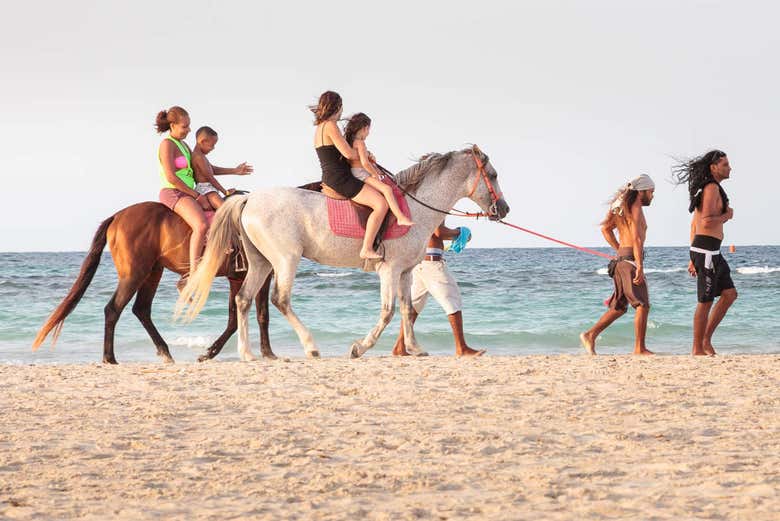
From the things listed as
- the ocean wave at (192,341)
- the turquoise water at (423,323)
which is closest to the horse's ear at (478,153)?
the turquoise water at (423,323)

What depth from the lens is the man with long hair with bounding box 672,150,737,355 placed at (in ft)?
31.0

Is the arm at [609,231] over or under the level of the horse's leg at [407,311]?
over

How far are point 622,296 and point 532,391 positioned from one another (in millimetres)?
A: 2834

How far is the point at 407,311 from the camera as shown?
374 inches

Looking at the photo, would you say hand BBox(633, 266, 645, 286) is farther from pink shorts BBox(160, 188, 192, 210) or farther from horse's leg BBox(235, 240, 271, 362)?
pink shorts BBox(160, 188, 192, 210)

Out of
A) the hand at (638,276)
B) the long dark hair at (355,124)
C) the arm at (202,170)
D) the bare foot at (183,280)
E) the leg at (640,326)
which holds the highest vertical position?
the long dark hair at (355,124)

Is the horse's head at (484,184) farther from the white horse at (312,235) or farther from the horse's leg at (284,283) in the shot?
the horse's leg at (284,283)

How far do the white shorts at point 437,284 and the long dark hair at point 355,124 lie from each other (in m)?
1.73

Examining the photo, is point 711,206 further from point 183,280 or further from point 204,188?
point 183,280

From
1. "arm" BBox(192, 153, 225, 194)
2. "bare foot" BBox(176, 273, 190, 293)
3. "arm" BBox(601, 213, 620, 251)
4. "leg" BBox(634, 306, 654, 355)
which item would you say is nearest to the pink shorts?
"arm" BBox(192, 153, 225, 194)

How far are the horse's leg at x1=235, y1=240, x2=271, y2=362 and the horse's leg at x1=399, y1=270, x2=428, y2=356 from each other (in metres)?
1.25

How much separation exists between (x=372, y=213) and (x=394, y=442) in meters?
3.47

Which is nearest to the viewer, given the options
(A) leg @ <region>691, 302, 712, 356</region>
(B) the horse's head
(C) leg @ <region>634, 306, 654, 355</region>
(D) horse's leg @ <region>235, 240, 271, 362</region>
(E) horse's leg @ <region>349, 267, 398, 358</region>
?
(E) horse's leg @ <region>349, 267, 398, 358</region>

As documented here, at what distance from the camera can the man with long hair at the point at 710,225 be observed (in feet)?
31.0
